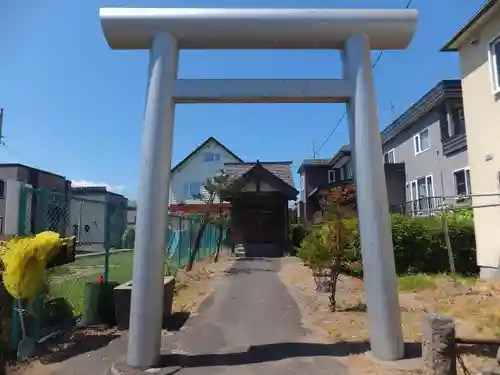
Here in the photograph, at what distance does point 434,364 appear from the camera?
157 inches

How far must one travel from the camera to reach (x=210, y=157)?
41.1 meters

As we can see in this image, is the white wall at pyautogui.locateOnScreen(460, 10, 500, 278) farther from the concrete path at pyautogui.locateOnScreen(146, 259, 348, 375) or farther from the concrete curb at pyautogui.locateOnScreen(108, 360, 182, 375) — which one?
the concrete curb at pyautogui.locateOnScreen(108, 360, 182, 375)

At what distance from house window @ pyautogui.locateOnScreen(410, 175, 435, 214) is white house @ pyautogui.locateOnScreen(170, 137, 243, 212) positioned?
18995mm

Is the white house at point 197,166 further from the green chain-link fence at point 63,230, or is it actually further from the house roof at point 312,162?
the green chain-link fence at point 63,230

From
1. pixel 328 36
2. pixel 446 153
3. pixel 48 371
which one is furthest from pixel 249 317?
pixel 446 153

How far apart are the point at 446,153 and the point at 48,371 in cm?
1996

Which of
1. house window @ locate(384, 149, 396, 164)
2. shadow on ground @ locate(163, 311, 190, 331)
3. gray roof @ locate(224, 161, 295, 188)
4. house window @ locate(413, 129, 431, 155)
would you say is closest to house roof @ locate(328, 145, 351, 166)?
house window @ locate(384, 149, 396, 164)

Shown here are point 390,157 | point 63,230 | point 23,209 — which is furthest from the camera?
point 390,157

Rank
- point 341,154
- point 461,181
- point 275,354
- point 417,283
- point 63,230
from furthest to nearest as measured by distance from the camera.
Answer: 1. point 341,154
2. point 461,181
3. point 417,283
4. point 63,230
5. point 275,354

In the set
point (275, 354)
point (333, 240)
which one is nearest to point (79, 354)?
point (275, 354)

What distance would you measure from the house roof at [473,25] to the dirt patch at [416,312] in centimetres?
682

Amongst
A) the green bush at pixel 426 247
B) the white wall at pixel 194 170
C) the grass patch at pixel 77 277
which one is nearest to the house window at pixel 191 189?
the white wall at pixel 194 170

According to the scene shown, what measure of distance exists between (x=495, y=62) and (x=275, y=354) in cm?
982

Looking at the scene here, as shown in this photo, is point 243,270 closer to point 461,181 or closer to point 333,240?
point 333,240
